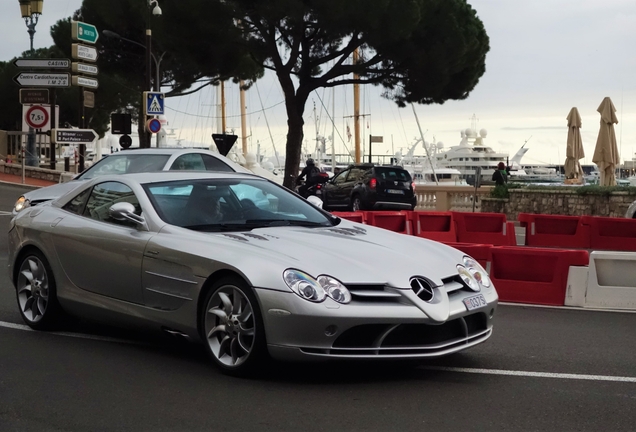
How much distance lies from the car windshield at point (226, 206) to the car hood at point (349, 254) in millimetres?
254

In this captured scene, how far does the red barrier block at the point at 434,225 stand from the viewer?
58.6ft

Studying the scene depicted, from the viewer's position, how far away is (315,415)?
5.07 metres

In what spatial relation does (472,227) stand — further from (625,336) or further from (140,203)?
(140,203)

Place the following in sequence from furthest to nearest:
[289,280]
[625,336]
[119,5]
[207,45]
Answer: [119,5] → [207,45] → [625,336] → [289,280]

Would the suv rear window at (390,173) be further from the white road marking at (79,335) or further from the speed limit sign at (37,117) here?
the white road marking at (79,335)

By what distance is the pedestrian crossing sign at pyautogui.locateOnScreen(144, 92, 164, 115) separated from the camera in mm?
30234

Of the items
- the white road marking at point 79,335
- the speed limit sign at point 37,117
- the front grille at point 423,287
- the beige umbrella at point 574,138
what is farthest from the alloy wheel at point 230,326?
the beige umbrella at point 574,138

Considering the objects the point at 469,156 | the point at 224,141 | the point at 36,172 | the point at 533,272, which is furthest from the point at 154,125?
the point at 469,156

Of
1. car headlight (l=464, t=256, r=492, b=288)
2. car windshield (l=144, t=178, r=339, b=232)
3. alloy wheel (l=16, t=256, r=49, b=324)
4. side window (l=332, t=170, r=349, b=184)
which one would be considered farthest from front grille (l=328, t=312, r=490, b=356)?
side window (l=332, t=170, r=349, b=184)

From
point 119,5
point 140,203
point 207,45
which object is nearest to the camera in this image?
point 140,203

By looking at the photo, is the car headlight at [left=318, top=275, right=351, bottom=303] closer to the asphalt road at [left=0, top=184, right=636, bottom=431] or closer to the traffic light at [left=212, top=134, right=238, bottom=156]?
the asphalt road at [left=0, top=184, right=636, bottom=431]

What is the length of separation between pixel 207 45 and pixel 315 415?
29841 millimetres

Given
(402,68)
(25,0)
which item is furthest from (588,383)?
(25,0)

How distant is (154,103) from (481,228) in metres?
15.2
